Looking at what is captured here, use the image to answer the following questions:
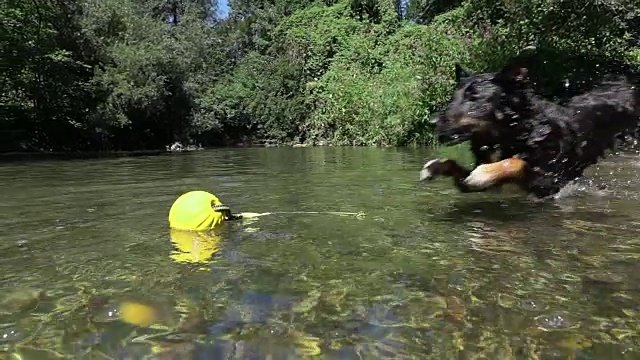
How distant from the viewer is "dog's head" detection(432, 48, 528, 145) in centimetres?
682

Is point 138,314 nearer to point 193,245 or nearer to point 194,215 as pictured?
point 193,245

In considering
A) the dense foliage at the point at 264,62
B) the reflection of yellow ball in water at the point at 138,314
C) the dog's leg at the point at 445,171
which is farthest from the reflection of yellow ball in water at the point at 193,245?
the dense foliage at the point at 264,62

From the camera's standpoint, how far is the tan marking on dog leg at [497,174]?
6551mm

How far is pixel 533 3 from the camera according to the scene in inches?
687

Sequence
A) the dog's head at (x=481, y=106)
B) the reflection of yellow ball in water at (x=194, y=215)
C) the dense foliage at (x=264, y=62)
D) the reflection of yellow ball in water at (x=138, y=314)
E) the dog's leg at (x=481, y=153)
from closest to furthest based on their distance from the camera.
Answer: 1. the reflection of yellow ball in water at (x=138, y=314)
2. the reflection of yellow ball in water at (x=194, y=215)
3. the dog's head at (x=481, y=106)
4. the dog's leg at (x=481, y=153)
5. the dense foliage at (x=264, y=62)

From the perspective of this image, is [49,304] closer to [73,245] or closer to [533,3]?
A: [73,245]

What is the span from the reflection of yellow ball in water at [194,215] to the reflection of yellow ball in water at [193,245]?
0.09 metres

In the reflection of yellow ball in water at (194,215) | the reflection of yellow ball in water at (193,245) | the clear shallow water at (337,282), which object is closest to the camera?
the clear shallow water at (337,282)

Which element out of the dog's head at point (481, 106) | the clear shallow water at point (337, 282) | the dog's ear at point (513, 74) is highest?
the dog's ear at point (513, 74)

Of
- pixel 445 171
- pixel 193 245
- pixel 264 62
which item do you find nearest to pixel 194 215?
pixel 193 245

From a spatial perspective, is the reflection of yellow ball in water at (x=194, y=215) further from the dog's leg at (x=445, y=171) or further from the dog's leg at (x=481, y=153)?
the dog's leg at (x=481, y=153)

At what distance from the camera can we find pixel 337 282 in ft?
14.5

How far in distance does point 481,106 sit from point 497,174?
2.67ft

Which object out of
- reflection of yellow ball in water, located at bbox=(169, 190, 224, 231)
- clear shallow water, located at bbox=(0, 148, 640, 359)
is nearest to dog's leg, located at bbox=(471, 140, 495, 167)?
clear shallow water, located at bbox=(0, 148, 640, 359)
